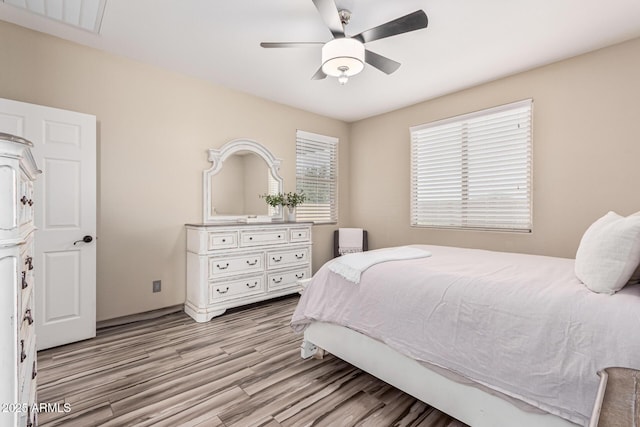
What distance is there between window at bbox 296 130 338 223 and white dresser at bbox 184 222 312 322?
0.73 metres

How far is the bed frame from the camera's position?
4.54 ft

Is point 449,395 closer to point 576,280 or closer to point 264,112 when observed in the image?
point 576,280

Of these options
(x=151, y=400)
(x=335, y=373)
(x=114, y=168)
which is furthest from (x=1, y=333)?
(x=114, y=168)

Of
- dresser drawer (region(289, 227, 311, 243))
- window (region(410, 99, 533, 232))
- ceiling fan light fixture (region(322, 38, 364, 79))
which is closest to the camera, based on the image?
A: ceiling fan light fixture (region(322, 38, 364, 79))

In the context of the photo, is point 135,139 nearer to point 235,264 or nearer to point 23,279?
point 235,264

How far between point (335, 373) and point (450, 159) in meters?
3.00

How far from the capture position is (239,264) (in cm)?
347

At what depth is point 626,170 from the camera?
2.71 m

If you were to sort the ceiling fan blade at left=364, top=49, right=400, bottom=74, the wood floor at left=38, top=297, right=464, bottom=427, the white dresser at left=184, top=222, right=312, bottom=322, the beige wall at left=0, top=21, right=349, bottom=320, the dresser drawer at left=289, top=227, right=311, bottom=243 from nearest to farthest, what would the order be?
1. the wood floor at left=38, top=297, right=464, bottom=427
2. the ceiling fan blade at left=364, top=49, right=400, bottom=74
3. the beige wall at left=0, top=21, right=349, bottom=320
4. the white dresser at left=184, top=222, right=312, bottom=322
5. the dresser drawer at left=289, top=227, right=311, bottom=243

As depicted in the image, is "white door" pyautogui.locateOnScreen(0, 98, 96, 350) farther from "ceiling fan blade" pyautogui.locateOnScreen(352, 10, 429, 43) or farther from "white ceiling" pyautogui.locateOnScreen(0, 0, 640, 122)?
"ceiling fan blade" pyautogui.locateOnScreen(352, 10, 429, 43)

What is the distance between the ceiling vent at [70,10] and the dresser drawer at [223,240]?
82.0 inches

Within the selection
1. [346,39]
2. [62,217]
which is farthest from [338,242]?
[62,217]

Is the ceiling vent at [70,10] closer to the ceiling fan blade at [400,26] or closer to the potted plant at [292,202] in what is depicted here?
the ceiling fan blade at [400,26]

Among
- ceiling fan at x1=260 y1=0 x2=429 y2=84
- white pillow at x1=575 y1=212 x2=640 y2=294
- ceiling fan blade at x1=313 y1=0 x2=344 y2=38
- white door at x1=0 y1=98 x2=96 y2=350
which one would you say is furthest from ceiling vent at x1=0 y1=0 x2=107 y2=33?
white pillow at x1=575 y1=212 x2=640 y2=294
